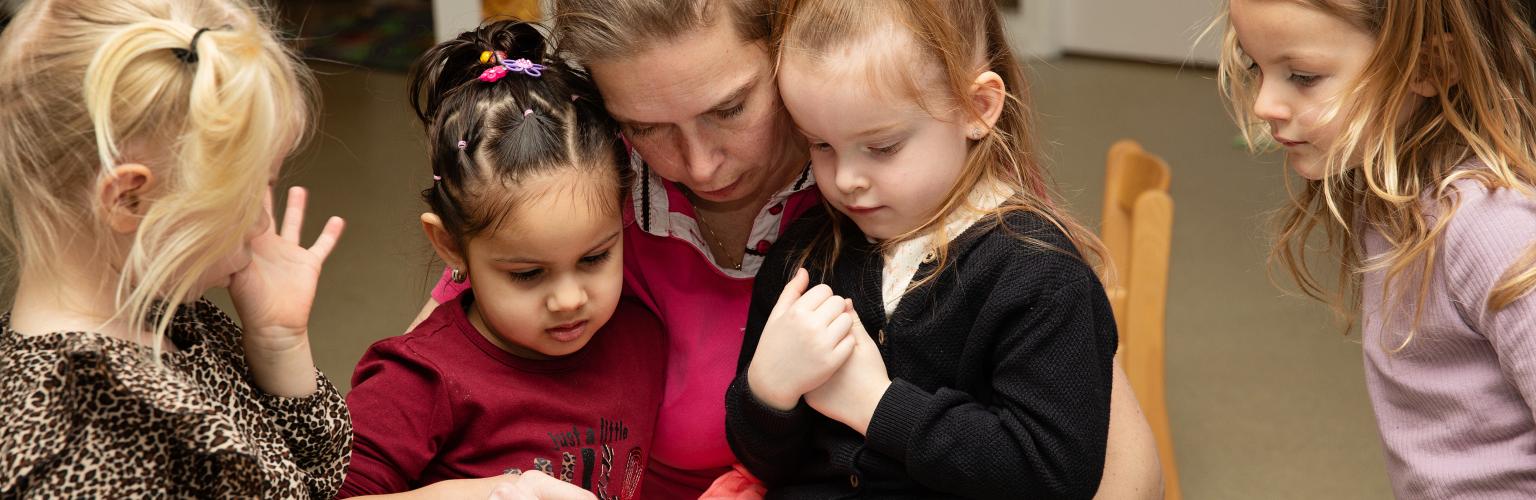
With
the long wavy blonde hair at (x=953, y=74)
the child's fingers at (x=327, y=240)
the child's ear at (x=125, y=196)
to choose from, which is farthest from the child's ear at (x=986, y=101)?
the child's ear at (x=125, y=196)

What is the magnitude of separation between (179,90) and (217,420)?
0.79 feet

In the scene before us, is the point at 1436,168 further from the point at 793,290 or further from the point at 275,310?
the point at 275,310

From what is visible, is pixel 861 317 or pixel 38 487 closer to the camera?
pixel 38 487

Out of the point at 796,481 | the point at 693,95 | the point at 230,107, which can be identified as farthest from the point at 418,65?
the point at 796,481

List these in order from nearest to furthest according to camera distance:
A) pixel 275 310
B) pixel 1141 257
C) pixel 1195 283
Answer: pixel 275 310 → pixel 1141 257 → pixel 1195 283

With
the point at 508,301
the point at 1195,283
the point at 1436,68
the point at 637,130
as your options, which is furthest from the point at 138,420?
the point at 1195,283

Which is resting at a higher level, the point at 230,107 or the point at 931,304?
the point at 230,107

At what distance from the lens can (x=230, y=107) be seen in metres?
1.02

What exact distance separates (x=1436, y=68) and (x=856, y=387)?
1.93 ft

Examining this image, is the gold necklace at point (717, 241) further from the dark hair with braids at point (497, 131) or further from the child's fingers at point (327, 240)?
the child's fingers at point (327, 240)

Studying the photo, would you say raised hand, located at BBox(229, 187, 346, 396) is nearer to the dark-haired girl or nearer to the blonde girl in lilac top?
the dark-haired girl

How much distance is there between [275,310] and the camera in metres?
1.16

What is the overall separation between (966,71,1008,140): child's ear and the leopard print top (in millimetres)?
639

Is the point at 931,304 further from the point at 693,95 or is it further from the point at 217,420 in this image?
the point at 217,420
